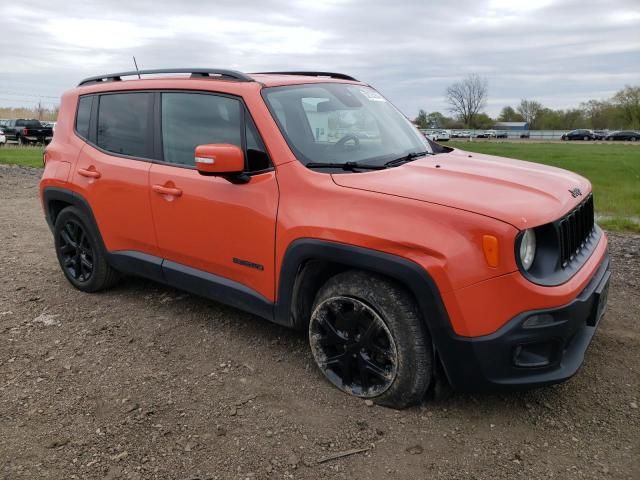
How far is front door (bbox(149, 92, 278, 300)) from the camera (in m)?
3.41

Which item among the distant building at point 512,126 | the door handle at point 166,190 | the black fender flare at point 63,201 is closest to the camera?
the door handle at point 166,190

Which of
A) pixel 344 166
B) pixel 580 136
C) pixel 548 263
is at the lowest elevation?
pixel 580 136

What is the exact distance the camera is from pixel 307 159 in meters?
3.33

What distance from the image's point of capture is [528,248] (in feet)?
9.00

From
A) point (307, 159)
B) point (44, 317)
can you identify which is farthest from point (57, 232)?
point (307, 159)

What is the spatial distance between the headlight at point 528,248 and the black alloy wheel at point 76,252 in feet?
11.7

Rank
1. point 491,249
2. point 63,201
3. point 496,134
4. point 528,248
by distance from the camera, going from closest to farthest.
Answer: point 491,249, point 528,248, point 63,201, point 496,134

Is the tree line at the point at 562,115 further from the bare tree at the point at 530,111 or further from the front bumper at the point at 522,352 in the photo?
the front bumper at the point at 522,352

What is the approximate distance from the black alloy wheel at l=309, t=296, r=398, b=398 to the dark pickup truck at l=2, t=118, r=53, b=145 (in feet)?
102

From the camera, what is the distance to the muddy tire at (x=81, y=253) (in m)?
4.75

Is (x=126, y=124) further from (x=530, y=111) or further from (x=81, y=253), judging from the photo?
(x=530, y=111)

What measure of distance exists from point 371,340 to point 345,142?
1262 millimetres

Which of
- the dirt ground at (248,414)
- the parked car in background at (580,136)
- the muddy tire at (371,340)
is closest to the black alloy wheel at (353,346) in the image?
the muddy tire at (371,340)

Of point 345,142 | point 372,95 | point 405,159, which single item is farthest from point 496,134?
point 345,142
